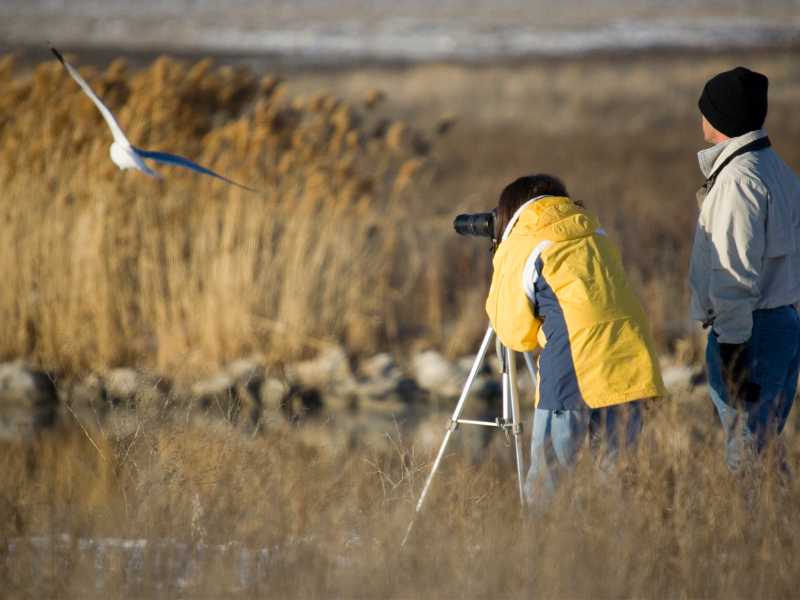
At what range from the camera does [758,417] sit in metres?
3.75

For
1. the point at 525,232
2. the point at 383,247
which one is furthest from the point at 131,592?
the point at 383,247

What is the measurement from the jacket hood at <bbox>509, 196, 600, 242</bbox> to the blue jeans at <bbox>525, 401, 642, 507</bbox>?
0.52 m

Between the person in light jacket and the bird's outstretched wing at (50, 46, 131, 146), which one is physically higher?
the bird's outstretched wing at (50, 46, 131, 146)

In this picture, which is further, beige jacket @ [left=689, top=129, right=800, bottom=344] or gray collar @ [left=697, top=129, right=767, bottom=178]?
gray collar @ [left=697, top=129, right=767, bottom=178]

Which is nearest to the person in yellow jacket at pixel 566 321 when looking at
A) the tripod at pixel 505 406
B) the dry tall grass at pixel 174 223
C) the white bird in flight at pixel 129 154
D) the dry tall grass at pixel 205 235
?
the tripod at pixel 505 406

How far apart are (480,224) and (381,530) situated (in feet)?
3.19

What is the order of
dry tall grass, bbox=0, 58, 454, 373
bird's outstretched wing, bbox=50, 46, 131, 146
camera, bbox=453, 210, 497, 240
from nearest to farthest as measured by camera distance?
camera, bbox=453, 210, 497, 240, bird's outstretched wing, bbox=50, 46, 131, 146, dry tall grass, bbox=0, 58, 454, 373

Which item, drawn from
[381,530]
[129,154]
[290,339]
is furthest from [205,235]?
[381,530]

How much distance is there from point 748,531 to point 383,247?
4.90m

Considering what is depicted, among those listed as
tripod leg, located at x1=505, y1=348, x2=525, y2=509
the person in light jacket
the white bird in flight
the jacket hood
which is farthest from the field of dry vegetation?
the white bird in flight

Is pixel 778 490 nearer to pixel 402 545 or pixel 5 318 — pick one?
pixel 402 545

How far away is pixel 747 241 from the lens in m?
3.59

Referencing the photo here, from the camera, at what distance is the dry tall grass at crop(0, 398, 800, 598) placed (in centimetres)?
346

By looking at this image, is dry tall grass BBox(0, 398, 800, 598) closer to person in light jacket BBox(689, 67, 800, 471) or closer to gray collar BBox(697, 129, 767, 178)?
person in light jacket BBox(689, 67, 800, 471)
